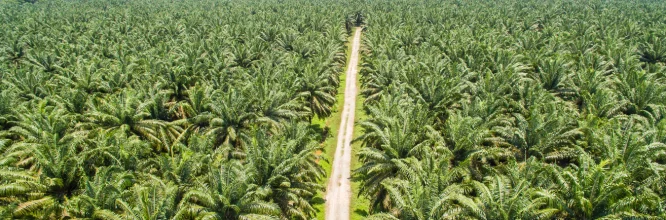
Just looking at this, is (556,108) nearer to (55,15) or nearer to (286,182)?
(286,182)

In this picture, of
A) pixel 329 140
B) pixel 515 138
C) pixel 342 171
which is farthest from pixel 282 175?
pixel 515 138

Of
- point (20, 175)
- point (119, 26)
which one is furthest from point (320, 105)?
point (119, 26)

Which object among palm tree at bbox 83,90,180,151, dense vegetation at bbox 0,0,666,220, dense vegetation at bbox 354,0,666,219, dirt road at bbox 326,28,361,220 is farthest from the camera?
palm tree at bbox 83,90,180,151

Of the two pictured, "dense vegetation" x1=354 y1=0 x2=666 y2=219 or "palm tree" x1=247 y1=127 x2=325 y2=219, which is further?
"palm tree" x1=247 y1=127 x2=325 y2=219

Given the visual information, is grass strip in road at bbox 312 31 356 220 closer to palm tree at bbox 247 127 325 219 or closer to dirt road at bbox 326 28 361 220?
dirt road at bbox 326 28 361 220

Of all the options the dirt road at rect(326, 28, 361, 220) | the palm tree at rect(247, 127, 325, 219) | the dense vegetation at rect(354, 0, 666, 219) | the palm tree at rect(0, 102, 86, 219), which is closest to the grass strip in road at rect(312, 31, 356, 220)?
the dirt road at rect(326, 28, 361, 220)

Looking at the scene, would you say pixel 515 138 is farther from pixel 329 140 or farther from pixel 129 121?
pixel 129 121
